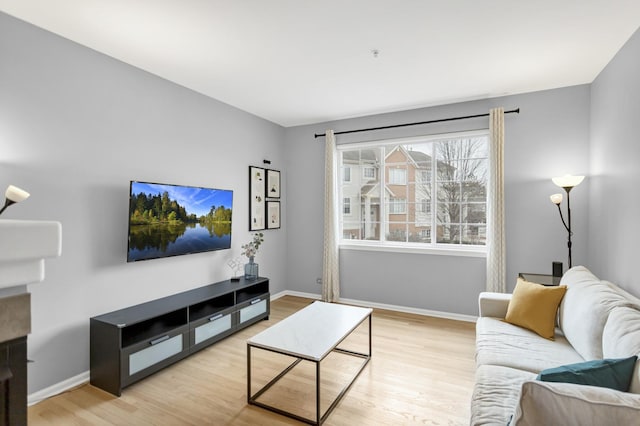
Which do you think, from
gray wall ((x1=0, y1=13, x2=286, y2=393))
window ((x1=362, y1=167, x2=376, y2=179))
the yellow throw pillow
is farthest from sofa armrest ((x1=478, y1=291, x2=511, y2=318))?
gray wall ((x1=0, y1=13, x2=286, y2=393))

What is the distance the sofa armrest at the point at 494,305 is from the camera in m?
2.71

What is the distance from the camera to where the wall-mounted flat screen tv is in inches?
111

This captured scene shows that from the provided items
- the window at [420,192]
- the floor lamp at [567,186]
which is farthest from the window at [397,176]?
the floor lamp at [567,186]

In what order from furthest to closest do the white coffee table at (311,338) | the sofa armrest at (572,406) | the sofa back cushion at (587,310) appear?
the white coffee table at (311,338) → the sofa back cushion at (587,310) → the sofa armrest at (572,406)

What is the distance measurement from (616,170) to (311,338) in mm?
2878

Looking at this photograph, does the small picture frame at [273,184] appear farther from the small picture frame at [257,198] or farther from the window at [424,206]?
the window at [424,206]

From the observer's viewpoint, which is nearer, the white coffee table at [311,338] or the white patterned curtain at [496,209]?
the white coffee table at [311,338]

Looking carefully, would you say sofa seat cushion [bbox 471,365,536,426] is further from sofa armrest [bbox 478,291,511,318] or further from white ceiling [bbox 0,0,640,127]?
white ceiling [bbox 0,0,640,127]

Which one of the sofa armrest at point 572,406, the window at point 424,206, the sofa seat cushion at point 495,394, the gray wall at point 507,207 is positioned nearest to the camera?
the sofa armrest at point 572,406

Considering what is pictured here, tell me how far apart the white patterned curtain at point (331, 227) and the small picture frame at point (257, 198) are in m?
0.90

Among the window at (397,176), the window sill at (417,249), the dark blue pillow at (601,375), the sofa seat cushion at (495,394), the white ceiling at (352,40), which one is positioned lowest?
the sofa seat cushion at (495,394)

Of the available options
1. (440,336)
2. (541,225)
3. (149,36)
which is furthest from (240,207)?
(541,225)

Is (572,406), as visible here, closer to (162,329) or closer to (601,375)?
(601,375)

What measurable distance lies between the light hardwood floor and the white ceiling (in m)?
2.66
